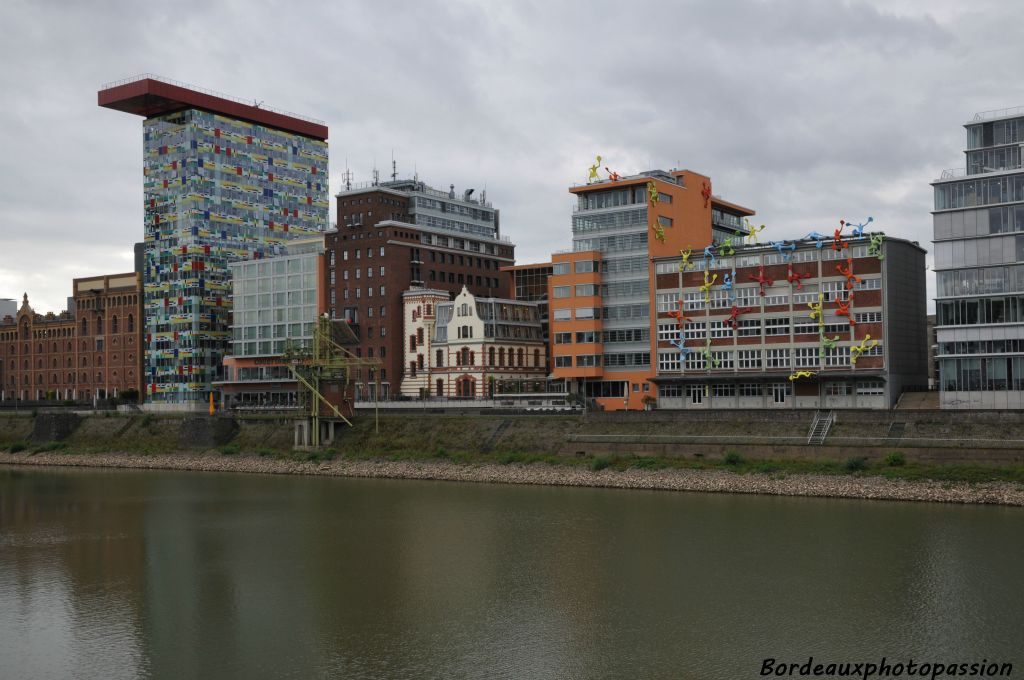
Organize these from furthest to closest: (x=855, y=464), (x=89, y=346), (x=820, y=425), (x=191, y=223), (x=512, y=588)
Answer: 1. (x=89, y=346)
2. (x=191, y=223)
3. (x=820, y=425)
4. (x=855, y=464)
5. (x=512, y=588)

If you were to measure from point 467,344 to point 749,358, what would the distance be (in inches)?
1411

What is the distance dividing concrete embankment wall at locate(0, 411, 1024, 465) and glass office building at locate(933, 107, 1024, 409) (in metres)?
8.57

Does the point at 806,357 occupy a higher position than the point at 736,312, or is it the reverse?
the point at 736,312

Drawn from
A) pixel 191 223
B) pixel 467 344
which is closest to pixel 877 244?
pixel 467 344

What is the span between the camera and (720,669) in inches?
1436

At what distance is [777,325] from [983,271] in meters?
20.5

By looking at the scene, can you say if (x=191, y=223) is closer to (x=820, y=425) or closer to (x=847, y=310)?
(x=847, y=310)

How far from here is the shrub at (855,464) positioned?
243 ft

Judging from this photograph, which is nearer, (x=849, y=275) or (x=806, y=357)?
(x=849, y=275)

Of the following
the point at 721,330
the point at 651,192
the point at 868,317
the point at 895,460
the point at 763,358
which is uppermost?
the point at 651,192

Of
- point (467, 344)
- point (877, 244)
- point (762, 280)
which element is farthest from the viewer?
point (467, 344)

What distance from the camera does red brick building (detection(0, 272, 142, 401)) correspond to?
162875mm

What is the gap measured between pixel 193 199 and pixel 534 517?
10903cm

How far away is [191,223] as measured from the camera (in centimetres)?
15762
